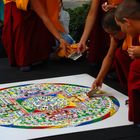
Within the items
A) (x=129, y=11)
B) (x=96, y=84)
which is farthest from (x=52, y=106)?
(x=129, y=11)

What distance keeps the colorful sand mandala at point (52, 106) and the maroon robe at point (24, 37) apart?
73 cm

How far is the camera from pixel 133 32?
2.51 metres

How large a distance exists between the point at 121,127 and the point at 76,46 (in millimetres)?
1126

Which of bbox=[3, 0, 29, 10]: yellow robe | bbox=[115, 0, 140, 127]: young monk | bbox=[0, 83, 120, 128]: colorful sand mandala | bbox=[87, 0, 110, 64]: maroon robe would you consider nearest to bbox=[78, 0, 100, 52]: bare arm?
bbox=[87, 0, 110, 64]: maroon robe

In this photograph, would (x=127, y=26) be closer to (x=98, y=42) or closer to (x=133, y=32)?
(x=133, y=32)

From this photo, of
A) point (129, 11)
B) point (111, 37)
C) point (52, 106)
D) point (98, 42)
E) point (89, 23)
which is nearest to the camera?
point (129, 11)

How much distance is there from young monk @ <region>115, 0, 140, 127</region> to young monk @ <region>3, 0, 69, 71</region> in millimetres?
1454

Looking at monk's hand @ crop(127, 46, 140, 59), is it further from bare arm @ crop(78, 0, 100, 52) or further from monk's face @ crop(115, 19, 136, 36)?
bare arm @ crop(78, 0, 100, 52)

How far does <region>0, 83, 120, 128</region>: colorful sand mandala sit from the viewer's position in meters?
2.66

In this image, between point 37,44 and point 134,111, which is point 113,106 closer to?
point 134,111

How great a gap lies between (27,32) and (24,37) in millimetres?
51

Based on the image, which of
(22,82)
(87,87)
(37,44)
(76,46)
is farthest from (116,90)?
(37,44)

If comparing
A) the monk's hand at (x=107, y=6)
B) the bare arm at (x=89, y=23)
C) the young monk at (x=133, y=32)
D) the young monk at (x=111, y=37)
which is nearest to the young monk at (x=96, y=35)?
the bare arm at (x=89, y=23)

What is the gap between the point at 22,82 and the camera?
139 inches
